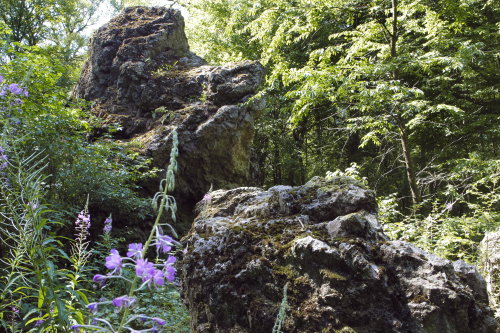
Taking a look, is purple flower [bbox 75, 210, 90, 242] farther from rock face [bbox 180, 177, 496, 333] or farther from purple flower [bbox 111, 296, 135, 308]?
purple flower [bbox 111, 296, 135, 308]

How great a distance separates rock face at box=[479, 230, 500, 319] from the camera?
3.89 m

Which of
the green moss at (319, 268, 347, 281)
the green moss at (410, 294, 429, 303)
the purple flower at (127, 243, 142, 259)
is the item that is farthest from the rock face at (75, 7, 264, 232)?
the purple flower at (127, 243, 142, 259)

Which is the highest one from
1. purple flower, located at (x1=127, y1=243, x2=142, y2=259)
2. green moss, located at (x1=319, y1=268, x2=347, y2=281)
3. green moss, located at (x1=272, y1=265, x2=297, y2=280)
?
purple flower, located at (x1=127, y1=243, x2=142, y2=259)

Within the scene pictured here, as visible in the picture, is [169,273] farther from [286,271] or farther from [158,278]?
[286,271]

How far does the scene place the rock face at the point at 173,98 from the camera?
25.0ft

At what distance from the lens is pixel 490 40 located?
8.45 m

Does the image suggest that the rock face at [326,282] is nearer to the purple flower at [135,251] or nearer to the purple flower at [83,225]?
the purple flower at [83,225]

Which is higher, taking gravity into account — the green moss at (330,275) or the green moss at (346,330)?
the green moss at (330,275)

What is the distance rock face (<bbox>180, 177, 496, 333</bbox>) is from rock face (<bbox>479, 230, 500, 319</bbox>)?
1630 millimetres

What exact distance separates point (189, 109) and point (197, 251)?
5508mm

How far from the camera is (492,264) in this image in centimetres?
404

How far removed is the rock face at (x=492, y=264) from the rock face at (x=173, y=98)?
5.04 meters

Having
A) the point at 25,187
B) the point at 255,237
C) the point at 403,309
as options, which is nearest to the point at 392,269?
the point at 403,309

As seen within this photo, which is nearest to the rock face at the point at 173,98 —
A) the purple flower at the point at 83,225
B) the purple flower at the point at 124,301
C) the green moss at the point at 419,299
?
the purple flower at the point at 83,225
